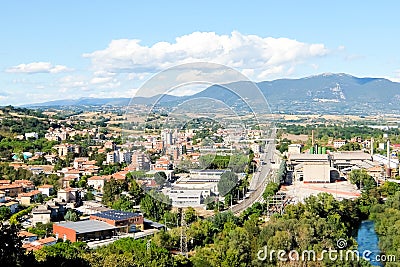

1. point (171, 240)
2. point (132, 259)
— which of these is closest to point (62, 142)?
point (171, 240)

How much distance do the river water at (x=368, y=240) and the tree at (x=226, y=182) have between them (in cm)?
156

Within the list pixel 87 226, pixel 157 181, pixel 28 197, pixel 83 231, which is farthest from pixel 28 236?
pixel 28 197

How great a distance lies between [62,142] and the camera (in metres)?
14.4

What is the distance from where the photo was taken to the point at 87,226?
5.86 metres

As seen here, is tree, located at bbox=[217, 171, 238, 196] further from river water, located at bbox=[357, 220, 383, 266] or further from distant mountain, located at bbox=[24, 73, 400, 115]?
distant mountain, located at bbox=[24, 73, 400, 115]

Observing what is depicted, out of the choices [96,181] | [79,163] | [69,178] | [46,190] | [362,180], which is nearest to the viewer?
[46,190]

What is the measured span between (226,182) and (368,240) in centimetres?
168

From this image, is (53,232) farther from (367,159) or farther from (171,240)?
(367,159)

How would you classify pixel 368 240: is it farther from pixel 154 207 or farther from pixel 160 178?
pixel 154 207

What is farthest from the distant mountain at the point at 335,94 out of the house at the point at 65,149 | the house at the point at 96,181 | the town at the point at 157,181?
the house at the point at 96,181

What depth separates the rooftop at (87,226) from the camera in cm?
567

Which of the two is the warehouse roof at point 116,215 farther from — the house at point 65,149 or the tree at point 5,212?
the house at point 65,149

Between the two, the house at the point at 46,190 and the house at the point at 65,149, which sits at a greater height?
the house at the point at 65,149

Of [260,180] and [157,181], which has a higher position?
[157,181]
